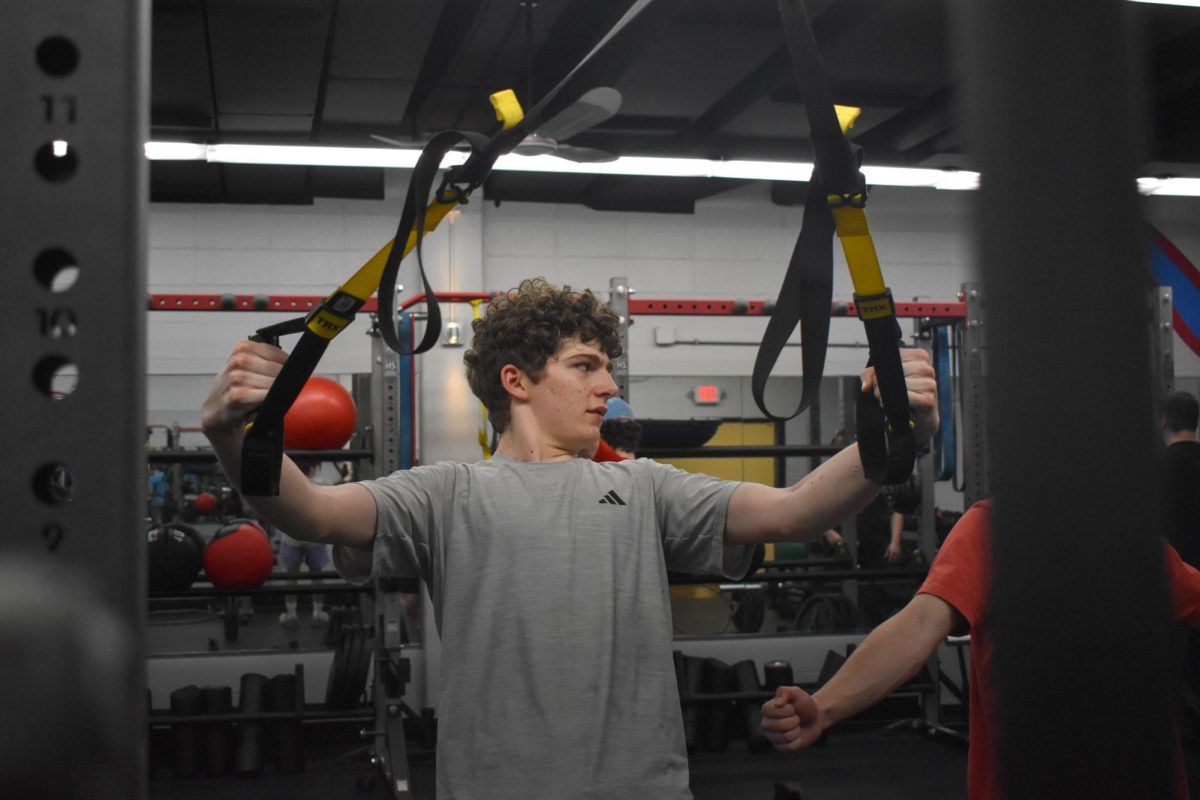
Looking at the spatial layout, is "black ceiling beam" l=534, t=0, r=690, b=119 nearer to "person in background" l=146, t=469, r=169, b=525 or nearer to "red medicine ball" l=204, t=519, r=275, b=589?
"red medicine ball" l=204, t=519, r=275, b=589

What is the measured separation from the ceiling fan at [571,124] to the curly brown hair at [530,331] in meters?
2.01

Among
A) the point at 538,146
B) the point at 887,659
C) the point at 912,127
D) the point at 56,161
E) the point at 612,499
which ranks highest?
the point at 912,127

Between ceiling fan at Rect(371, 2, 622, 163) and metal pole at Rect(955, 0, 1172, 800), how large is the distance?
3.50 m

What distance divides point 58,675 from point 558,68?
646cm

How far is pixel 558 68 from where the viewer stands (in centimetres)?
643

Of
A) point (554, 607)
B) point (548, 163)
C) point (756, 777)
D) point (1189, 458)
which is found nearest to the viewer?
point (554, 607)

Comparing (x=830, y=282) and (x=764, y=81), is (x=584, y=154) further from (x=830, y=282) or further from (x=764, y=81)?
(x=830, y=282)

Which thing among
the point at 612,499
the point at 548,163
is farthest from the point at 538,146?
the point at 612,499

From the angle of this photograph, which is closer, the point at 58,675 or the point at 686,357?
the point at 58,675

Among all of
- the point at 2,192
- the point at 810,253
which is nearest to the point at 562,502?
the point at 810,253

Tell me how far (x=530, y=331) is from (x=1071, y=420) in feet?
5.01

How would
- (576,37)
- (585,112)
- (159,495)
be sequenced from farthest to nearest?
1. (159,495)
2. (576,37)
3. (585,112)

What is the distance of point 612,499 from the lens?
165 centimetres

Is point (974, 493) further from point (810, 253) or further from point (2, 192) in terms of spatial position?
point (2, 192)
